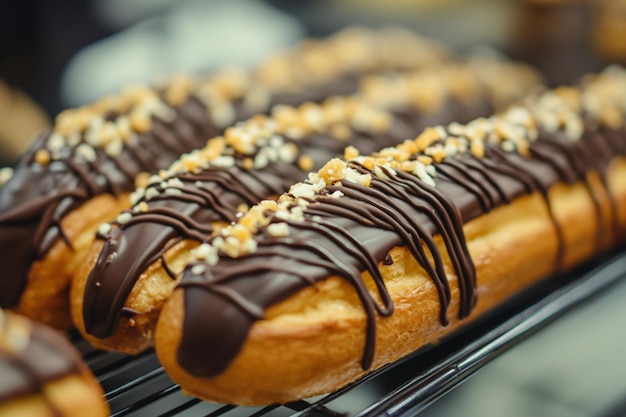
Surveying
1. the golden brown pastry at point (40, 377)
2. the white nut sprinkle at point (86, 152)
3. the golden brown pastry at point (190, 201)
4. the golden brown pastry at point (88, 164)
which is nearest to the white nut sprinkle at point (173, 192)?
the golden brown pastry at point (190, 201)

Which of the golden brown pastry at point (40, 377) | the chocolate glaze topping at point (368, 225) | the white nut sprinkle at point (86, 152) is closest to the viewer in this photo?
the golden brown pastry at point (40, 377)

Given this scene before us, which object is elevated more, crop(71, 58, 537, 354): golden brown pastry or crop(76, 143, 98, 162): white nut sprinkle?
crop(76, 143, 98, 162): white nut sprinkle

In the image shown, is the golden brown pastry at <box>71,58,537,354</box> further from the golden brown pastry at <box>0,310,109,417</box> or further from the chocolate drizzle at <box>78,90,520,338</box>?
the golden brown pastry at <box>0,310,109,417</box>

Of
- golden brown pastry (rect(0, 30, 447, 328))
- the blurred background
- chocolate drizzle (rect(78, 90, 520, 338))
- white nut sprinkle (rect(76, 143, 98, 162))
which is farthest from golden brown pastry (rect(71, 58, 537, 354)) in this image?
the blurred background

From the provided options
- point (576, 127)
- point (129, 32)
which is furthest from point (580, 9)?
point (129, 32)

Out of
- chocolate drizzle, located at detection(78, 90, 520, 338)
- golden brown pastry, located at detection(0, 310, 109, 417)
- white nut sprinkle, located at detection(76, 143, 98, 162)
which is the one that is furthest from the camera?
white nut sprinkle, located at detection(76, 143, 98, 162)

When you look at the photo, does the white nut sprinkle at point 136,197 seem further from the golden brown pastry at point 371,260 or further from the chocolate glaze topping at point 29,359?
the chocolate glaze topping at point 29,359
